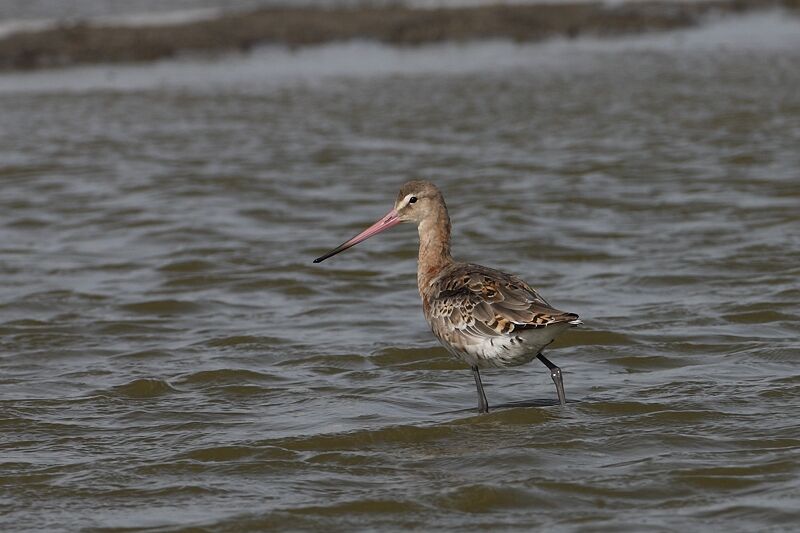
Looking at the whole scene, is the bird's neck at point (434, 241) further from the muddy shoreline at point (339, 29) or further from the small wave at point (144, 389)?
the muddy shoreline at point (339, 29)

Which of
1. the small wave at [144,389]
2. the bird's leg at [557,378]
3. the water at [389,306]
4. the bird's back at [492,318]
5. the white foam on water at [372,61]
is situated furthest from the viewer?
the white foam on water at [372,61]

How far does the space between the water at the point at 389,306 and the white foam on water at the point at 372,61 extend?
170cm

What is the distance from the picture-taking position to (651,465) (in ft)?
17.7

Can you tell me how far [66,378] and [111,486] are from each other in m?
2.01

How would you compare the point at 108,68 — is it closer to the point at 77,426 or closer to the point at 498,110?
the point at 498,110

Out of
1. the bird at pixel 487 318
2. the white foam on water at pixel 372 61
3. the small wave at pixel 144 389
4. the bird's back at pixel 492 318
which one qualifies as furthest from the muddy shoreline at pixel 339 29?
the bird's back at pixel 492 318

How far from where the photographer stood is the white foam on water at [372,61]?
20.6m

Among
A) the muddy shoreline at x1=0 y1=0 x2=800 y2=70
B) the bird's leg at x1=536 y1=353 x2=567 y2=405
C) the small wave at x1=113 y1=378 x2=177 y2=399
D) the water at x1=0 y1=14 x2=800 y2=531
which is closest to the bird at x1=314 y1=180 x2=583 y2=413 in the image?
the bird's leg at x1=536 y1=353 x2=567 y2=405

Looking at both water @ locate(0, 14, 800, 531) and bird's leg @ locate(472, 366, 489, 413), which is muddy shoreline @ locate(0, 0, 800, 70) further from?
bird's leg @ locate(472, 366, 489, 413)

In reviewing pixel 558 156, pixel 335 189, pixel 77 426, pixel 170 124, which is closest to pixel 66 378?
pixel 77 426

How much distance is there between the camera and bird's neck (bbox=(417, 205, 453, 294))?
23.1 feet

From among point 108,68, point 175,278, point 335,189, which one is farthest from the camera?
point 108,68

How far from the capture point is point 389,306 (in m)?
8.98

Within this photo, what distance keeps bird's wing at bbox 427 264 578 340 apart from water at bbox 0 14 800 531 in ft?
1.51
